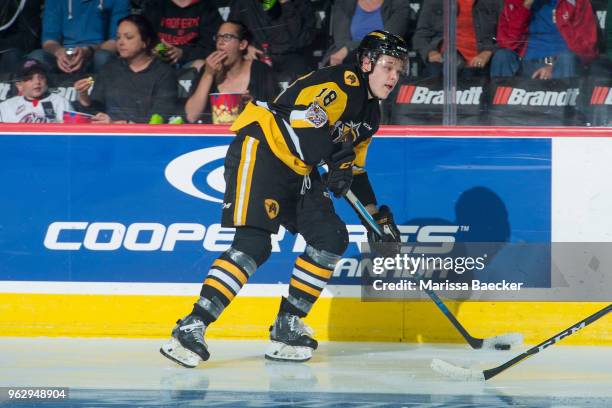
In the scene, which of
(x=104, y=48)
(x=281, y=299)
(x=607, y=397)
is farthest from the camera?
(x=104, y=48)

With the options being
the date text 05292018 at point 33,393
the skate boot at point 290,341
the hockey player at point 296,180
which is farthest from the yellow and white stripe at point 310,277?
the date text 05292018 at point 33,393

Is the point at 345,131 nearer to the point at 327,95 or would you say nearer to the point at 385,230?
the point at 327,95

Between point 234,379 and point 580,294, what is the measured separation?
1.75 metres

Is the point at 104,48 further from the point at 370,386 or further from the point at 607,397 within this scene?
the point at 607,397

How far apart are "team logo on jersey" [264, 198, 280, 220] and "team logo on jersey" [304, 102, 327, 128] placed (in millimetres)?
358

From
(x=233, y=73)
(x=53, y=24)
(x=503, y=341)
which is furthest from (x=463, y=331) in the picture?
(x=53, y=24)

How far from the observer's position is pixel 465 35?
5012 mm

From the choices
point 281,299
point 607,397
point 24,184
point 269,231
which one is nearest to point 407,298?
point 281,299

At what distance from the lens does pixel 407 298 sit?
Answer: 16.3ft

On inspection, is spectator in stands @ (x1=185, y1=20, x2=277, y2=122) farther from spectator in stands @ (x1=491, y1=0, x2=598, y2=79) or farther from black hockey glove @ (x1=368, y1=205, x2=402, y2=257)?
spectator in stands @ (x1=491, y1=0, x2=598, y2=79)

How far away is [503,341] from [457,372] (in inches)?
25.9

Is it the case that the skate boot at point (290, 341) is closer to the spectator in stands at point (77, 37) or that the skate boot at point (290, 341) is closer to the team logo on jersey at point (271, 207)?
the team logo on jersey at point (271, 207)

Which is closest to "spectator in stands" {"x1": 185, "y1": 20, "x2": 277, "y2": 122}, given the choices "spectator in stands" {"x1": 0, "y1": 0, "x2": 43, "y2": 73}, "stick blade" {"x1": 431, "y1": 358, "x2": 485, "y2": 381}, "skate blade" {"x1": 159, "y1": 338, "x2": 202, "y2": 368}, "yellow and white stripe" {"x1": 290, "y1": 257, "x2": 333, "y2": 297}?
"spectator in stands" {"x1": 0, "y1": 0, "x2": 43, "y2": 73}

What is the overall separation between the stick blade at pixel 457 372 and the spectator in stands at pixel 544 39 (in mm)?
1541
